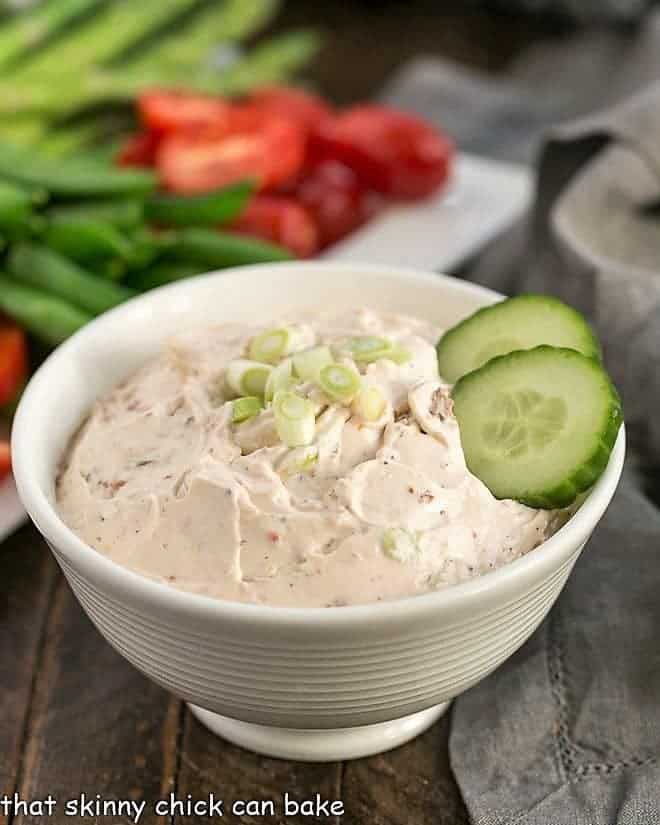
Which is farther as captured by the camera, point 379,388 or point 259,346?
point 259,346

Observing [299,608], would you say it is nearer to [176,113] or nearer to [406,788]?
[406,788]

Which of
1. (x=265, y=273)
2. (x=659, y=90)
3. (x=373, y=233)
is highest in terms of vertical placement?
(x=265, y=273)

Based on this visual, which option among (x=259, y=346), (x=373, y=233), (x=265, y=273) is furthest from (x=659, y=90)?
(x=259, y=346)

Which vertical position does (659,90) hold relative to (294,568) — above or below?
below

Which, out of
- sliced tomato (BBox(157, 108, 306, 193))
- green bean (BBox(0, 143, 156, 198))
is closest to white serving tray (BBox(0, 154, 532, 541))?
sliced tomato (BBox(157, 108, 306, 193))

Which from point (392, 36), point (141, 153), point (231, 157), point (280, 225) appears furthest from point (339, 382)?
point (392, 36)

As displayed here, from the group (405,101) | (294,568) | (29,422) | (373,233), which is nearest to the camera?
(294,568)

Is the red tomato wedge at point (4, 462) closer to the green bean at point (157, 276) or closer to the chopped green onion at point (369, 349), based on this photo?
the green bean at point (157, 276)

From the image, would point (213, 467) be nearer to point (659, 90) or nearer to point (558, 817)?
point (558, 817)
